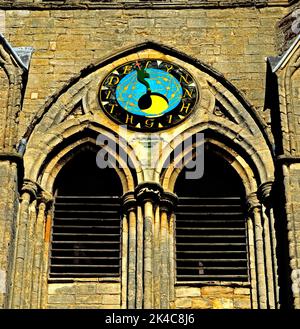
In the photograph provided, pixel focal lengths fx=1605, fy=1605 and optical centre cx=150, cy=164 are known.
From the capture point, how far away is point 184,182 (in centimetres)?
1970

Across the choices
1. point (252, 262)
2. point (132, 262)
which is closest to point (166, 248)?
point (132, 262)

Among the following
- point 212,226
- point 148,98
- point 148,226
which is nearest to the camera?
point 148,226

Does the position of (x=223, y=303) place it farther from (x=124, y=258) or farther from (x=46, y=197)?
(x=46, y=197)

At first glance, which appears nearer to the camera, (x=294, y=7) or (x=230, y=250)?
(x=230, y=250)

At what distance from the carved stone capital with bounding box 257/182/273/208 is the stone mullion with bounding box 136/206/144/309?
4.74 ft

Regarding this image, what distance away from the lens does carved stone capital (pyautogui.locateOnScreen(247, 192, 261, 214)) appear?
62.8 ft

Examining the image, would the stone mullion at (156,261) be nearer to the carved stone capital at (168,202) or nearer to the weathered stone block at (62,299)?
the carved stone capital at (168,202)

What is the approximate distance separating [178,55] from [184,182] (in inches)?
74.2

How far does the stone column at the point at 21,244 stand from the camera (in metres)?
18.0

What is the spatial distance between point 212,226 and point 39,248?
7.00 ft

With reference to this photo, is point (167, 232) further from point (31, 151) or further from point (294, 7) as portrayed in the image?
point (294, 7)

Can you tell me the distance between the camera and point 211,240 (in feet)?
62.8

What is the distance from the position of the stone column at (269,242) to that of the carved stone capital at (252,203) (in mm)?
69

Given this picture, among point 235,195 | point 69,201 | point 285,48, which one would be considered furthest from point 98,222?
point 285,48
